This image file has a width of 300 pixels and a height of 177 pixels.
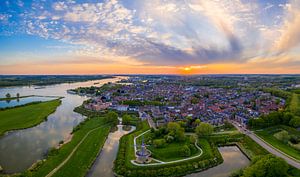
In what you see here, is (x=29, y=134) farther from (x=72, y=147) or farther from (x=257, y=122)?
(x=257, y=122)

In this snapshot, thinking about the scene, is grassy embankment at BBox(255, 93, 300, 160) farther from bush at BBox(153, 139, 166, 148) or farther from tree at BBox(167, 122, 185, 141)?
bush at BBox(153, 139, 166, 148)

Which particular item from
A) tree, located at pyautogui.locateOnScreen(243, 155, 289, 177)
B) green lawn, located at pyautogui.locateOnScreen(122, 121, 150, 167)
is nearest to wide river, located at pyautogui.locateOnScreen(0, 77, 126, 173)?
green lawn, located at pyautogui.locateOnScreen(122, 121, 150, 167)

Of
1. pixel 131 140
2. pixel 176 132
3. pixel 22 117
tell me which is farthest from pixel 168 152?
pixel 22 117

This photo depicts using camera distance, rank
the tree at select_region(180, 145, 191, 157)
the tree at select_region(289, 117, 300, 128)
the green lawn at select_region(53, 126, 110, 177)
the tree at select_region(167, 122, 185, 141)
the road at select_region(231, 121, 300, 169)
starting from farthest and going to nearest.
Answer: the tree at select_region(289, 117, 300, 128) → the tree at select_region(167, 122, 185, 141) → the tree at select_region(180, 145, 191, 157) → the road at select_region(231, 121, 300, 169) → the green lawn at select_region(53, 126, 110, 177)

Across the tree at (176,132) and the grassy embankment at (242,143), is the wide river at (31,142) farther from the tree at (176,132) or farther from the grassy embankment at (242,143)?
the grassy embankment at (242,143)

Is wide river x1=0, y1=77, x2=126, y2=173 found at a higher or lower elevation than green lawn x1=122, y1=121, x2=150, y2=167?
lower

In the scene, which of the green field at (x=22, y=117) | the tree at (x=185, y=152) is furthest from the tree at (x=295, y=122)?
the green field at (x=22, y=117)
